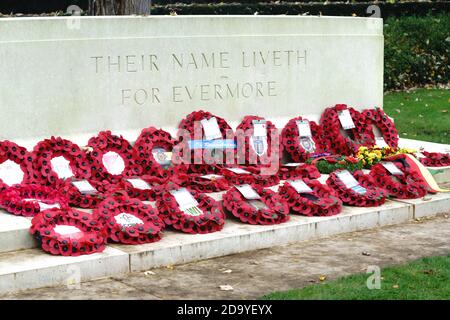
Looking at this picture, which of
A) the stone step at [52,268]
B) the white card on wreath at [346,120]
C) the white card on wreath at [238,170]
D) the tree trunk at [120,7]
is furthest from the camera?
the tree trunk at [120,7]

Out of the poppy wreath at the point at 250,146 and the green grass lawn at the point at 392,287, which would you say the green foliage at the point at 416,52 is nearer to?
the poppy wreath at the point at 250,146

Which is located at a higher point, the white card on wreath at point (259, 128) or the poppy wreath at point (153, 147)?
the white card on wreath at point (259, 128)

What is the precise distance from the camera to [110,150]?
7996 millimetres

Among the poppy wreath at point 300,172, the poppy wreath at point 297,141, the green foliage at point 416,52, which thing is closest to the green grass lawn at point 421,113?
the green foliage at point 416,52

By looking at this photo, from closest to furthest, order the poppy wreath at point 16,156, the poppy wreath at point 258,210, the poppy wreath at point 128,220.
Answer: the poppy wreath at point 128,220, the poppy wreath at point 258,210, the poppy wreath at point 16,156

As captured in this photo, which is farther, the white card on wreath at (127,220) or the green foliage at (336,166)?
the green foliage at (336,166)

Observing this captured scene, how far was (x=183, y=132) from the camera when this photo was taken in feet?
28.1

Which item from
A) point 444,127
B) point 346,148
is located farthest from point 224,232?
point 444,127

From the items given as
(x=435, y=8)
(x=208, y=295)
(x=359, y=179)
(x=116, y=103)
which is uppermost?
(x=435, y=8)

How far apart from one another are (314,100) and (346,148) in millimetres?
631

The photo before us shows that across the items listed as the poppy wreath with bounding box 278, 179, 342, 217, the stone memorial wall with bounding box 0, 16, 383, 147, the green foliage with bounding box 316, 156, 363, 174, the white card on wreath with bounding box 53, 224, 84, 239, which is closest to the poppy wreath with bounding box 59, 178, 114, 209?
the white card on wreath with bounding box 53, 224, 84, 239

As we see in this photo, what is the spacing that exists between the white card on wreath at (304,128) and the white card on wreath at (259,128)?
0.42 m

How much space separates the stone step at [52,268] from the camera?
18.9 ft

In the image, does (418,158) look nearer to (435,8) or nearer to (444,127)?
(444,127)
